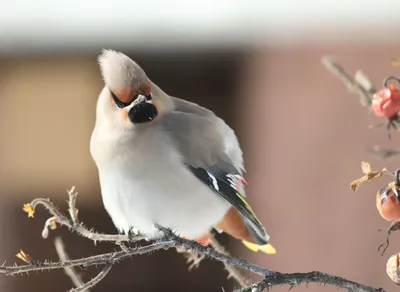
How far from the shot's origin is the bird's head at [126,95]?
1.63ft

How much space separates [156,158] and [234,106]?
68 centimetres

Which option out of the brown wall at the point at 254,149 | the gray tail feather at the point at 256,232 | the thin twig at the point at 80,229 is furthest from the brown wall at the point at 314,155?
the thin twig at the point at 80,229

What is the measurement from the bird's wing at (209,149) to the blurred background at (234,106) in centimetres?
31

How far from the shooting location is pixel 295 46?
141 centimetres

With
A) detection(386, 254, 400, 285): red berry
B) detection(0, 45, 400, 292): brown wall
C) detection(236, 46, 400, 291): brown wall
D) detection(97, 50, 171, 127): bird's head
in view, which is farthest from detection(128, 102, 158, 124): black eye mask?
detection(236, 46, 400, 291): brown wall

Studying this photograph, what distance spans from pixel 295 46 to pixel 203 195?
35.3 inches

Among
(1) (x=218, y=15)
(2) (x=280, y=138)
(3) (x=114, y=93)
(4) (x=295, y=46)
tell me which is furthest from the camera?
(4) (x=295, y=46)

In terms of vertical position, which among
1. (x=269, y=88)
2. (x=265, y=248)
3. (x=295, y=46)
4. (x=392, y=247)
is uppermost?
(x=295, y=46)

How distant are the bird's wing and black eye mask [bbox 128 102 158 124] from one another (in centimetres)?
2

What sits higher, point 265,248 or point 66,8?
point 66,8

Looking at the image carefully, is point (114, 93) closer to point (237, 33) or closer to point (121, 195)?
point (121, 195)

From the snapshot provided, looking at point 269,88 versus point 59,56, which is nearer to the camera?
point 59,56

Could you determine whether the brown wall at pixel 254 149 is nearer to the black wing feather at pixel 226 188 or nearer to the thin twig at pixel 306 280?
the black wing feather at pixel 226 188

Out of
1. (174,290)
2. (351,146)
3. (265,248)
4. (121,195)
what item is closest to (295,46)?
(351,146)
